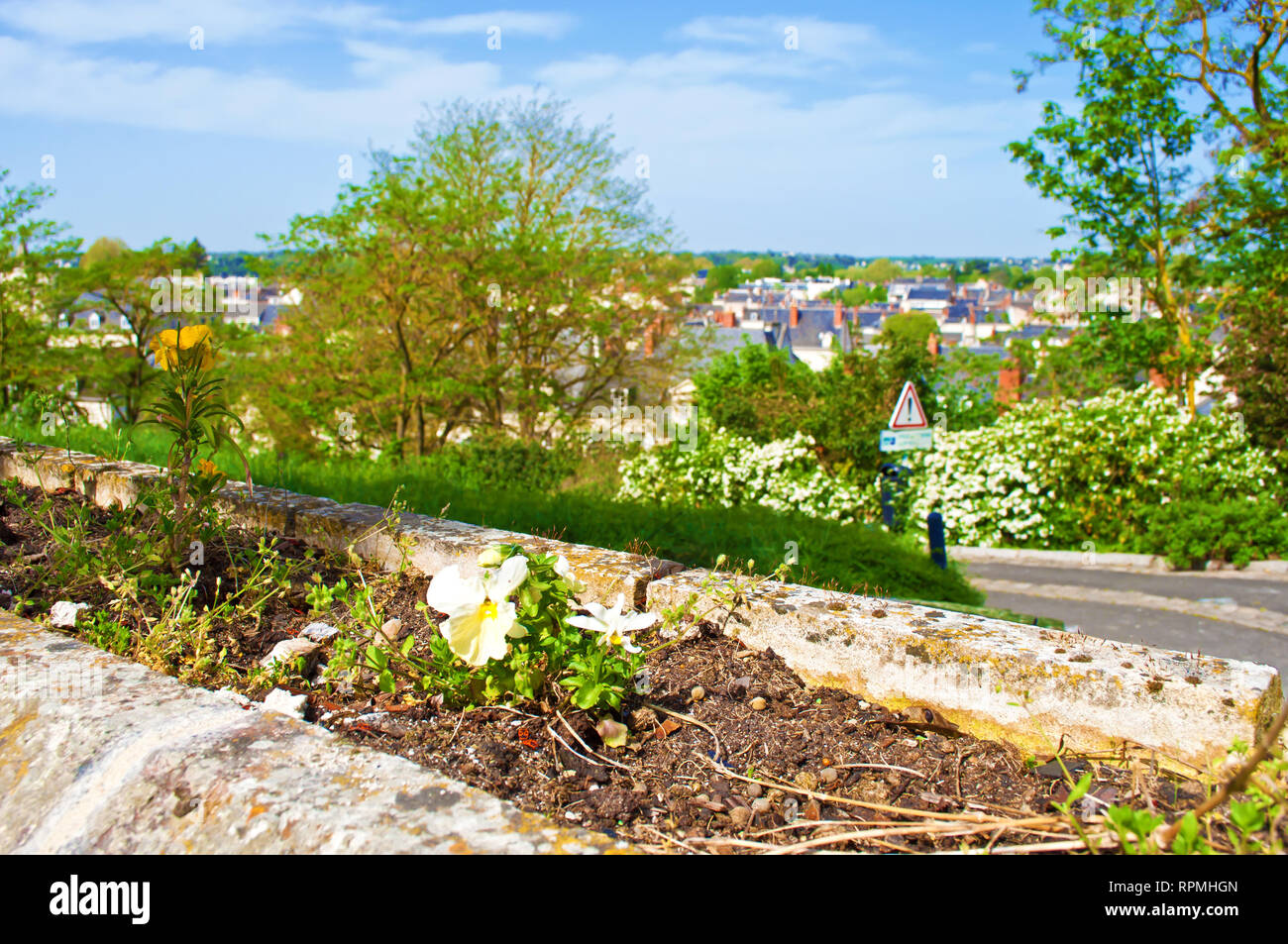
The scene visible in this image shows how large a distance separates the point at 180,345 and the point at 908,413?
890 cm

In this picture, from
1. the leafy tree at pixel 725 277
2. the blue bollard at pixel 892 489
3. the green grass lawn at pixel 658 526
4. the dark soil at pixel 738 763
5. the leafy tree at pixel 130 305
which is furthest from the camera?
the leafy tree at pixel 725 277

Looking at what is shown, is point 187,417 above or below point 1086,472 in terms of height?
above

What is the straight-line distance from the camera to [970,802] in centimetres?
169

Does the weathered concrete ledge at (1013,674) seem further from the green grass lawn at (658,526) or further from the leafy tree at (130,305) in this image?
the leafy tree at (130,305)

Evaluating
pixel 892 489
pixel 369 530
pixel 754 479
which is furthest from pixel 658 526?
pixel 754 479

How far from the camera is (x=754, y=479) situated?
12852 mm

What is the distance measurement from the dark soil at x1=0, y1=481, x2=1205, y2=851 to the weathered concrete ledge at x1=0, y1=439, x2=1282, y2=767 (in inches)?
2.2

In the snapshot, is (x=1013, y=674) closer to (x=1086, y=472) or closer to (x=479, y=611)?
(x=479, y=611)

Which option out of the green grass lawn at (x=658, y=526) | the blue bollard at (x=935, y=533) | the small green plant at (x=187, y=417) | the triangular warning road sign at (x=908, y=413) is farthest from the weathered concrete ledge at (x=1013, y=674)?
the triangular warning road sign at (x=908, y=413)

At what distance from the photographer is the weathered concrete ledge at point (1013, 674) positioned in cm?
179

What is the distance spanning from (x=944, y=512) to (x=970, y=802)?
11.2 meters

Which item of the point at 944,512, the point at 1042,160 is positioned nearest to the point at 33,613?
the point at 944,512

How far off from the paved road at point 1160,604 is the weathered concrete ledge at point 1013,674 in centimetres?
576

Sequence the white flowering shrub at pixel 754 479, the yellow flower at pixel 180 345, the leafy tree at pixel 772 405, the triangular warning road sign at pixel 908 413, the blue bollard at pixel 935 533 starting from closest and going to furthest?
1. the yellow flower at pixel 180 345
2. the blue bollard at pixel 935 533
3. the triangular warning road sign at pixel 908 413
4. the white flowering shrub at pixel 754 479
5. the leafy tree at pixel 772 405
